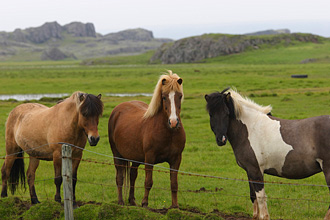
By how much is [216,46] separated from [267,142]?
449ft

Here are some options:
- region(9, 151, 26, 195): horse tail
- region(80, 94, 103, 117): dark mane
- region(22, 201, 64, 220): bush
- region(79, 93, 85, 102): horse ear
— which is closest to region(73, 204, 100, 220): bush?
region(22, 201, 64, 220): bush

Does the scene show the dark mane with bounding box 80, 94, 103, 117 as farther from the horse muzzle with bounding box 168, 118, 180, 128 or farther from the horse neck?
the horse muzzle with bounding box 168, 118, 180, 128

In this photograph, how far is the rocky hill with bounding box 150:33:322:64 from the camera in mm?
138750

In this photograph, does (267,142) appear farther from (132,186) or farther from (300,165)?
(132,186)

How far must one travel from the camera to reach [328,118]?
6598 mm

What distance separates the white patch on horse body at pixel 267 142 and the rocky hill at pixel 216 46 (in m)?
132

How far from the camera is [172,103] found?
23.9ft

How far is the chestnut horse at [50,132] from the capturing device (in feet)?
25.2

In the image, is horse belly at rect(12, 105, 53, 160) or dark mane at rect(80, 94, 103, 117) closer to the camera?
dark mane at rect(80, 94, 103, 117)

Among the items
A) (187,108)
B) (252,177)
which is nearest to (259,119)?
(252,177)

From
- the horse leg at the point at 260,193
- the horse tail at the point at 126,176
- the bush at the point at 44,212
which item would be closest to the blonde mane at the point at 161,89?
the horse tail at the point at 126,176

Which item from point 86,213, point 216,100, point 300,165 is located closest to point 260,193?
point 300,165

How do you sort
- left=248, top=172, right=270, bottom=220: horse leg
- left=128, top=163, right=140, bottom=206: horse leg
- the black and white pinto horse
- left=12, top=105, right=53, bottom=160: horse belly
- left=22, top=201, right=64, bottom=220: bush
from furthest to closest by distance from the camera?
left=128, top=163, right=140, bottom=206: horse leg
left=12, top=105, right=53, bottom=160: horse belly
left=22, top=201, right=64, bottom=220: bush
left=248, top=172, right=270, bottom=220: horse leg
the black and white pinto horse

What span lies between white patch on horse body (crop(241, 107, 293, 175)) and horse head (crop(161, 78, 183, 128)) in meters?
1.20
